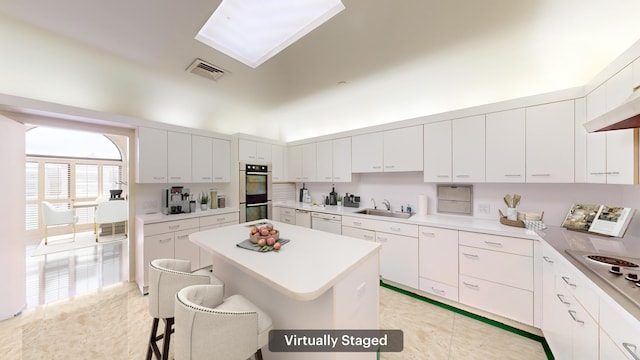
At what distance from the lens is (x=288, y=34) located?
1.87m

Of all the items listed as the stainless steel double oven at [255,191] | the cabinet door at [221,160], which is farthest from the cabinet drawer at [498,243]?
the cabinet door at [221,160]

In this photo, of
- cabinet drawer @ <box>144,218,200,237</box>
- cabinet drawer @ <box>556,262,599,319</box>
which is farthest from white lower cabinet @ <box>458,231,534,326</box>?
cabinet drawer @ <box>144,218,200,237</box>

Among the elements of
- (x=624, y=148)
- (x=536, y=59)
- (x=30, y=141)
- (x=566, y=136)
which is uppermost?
(x=536, y=59)

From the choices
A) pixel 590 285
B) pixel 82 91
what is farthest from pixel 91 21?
pixel 590 285

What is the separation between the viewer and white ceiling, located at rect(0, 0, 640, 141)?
1.55m

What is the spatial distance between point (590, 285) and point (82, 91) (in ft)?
15.8

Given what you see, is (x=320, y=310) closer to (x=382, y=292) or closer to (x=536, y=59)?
(x=382, y=292)

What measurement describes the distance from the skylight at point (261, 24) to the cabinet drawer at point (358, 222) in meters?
2.27

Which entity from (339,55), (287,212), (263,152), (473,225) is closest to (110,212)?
(263,152)

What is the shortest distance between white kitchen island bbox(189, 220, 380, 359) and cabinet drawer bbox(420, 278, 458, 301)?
122 cm

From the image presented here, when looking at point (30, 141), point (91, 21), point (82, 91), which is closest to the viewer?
point (91, 21)

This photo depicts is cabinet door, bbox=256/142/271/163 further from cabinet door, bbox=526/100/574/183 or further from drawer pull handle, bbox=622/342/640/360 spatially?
drawer pull handle, bbox=622/342/640/360

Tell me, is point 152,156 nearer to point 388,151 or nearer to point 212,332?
point 212,332

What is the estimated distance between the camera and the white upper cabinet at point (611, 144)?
4.50 feet
